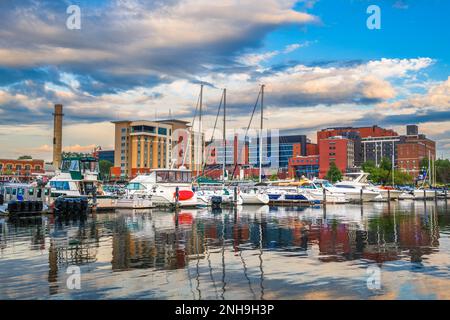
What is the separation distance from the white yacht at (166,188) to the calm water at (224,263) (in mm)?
27679

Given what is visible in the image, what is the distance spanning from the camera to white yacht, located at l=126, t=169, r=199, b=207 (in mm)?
60281

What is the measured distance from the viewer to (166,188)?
6141 cm

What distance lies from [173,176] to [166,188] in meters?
4.47

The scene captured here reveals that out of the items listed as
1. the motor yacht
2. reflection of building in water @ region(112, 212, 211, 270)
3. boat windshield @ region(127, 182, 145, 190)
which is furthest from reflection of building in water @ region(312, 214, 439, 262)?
boat windshield @ region(127, 182, 145, 190)

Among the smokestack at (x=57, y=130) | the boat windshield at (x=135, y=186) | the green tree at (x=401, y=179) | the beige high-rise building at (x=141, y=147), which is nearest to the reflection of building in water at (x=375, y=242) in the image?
the boat windshield at (x=135, y=186)

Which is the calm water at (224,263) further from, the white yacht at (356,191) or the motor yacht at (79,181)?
the white yacht at (356,191)

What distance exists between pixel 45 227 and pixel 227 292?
24.6 metres

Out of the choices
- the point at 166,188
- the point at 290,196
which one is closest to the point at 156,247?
the point at 166,188

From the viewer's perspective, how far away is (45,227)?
115 feet

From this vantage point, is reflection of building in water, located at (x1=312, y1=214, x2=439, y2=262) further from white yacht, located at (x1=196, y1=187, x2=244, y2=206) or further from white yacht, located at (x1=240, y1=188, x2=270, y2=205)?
white yacht, located at (x1=240, y1=188, x2=270, y2=205)

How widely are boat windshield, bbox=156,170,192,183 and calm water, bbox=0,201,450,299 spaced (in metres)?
32.9

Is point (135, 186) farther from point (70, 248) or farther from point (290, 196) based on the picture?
point (70, 248)
